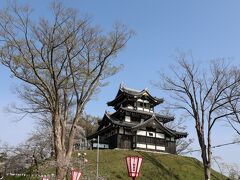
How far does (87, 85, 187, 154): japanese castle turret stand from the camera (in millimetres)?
A: 43469

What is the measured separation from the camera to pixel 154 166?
1453 inches

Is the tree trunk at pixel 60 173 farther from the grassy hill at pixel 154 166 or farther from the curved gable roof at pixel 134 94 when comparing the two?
the curved gable roof at pixel 134 94

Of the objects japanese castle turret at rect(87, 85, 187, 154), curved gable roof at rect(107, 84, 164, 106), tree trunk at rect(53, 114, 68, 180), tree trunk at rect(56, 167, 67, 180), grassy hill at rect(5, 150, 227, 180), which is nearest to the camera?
tree trunk at rect(53, 114, 68, 180)

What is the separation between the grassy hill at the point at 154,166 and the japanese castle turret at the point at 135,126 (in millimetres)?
2485

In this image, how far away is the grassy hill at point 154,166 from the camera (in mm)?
33781

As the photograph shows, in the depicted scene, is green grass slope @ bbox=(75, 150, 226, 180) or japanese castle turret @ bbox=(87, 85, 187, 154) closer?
green grass slope @ bbox=(75, 150, 226, 180)

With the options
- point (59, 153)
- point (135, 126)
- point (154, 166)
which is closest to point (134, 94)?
point (135, 126)

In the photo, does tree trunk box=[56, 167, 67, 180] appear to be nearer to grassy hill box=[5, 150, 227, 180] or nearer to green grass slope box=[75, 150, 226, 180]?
grassy hill box=[5, 150, 227, 180]

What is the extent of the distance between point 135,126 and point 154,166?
736 centimetres

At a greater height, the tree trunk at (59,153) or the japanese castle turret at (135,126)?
the japanese castle turret at (135,126)

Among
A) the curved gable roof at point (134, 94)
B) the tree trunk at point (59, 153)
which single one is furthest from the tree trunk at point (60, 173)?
the curved gable roof at point (134, 94)

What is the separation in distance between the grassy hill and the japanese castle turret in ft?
8.15

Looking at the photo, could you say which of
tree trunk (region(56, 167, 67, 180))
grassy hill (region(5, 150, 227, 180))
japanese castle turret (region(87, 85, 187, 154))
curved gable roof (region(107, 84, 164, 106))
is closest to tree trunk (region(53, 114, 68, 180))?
tree trunk (region(56, 167, 67, 180))

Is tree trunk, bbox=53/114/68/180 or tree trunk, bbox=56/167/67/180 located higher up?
tree trunk, bbox=53/114/68/180
